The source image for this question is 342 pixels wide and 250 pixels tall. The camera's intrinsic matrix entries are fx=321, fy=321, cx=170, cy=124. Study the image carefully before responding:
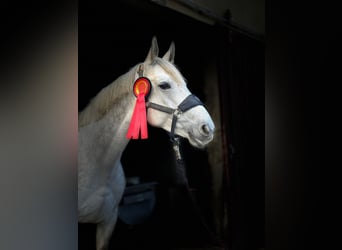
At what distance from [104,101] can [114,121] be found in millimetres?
76

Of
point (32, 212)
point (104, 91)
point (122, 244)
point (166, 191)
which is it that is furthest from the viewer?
point (166, 191)

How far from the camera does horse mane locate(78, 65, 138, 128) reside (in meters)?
1.07

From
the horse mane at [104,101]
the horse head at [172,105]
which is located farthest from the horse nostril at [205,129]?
the horse mane at [104,101]

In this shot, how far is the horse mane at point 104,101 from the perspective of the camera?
1.07 metres

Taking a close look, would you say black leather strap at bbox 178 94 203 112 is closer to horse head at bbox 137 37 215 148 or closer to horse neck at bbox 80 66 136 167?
horse head at bbox 137 37 215 148

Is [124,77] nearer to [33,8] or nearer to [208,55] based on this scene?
[33,8]

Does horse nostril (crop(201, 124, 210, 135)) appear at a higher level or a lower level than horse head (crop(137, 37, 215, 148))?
lower

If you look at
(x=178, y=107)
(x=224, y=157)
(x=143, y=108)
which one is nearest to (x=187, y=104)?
(x=178, y=107)

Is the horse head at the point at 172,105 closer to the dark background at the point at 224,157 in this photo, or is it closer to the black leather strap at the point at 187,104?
the black leather strap at the point at 187,104

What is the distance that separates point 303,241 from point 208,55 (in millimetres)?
1141

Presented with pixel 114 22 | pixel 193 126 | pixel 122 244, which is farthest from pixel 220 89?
pixel 122 244

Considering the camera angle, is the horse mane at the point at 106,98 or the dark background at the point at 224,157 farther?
the dark background at the point at 224,157

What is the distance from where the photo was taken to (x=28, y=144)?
806mm

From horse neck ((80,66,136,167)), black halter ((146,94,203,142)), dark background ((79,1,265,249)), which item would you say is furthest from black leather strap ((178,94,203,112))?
dark background ((79,1,265,249))
